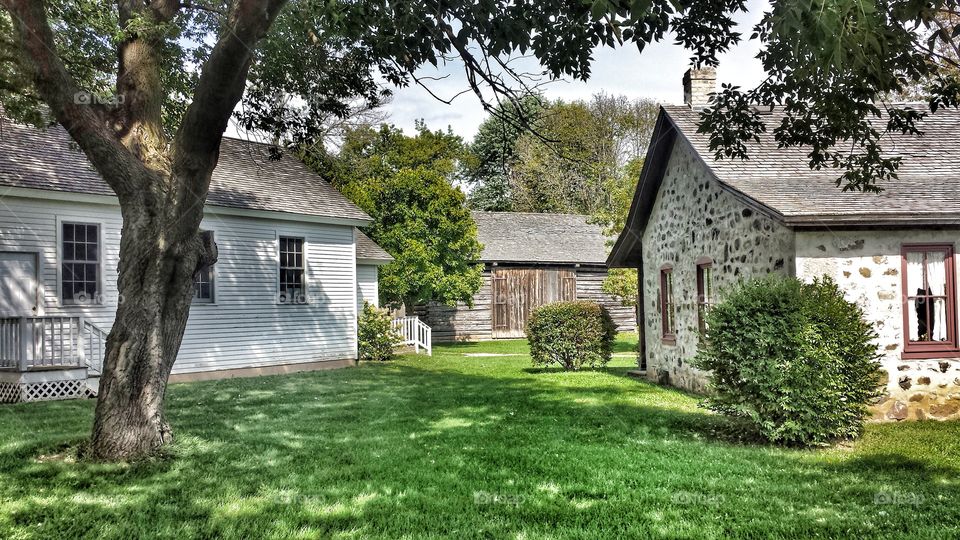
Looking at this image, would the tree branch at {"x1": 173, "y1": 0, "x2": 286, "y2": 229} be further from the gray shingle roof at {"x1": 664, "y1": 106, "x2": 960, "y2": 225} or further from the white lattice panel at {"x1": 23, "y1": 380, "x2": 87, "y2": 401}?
the white lattice panel at {"x1": 23, "y1": 380, "x2": 87, "y2": 401}

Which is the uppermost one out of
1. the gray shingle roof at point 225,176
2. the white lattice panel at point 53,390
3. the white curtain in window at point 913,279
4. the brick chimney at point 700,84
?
the brick chimney at point 700,84

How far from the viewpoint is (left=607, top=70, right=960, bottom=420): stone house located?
9.55 m

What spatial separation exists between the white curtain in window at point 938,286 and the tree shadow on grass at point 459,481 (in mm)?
3498

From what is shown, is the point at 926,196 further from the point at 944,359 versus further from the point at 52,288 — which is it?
the point at 52,288

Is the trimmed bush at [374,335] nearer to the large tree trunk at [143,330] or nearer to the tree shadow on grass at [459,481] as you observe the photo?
the tree shadow on grass at [459,481]

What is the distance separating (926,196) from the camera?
9.95m

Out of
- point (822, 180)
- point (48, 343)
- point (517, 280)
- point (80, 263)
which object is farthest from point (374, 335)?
point (822, 180)

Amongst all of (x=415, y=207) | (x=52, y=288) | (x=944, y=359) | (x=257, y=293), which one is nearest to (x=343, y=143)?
(x=415, y=207)

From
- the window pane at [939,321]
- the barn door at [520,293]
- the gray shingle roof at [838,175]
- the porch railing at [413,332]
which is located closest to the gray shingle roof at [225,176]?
the porch railing at [413,332]

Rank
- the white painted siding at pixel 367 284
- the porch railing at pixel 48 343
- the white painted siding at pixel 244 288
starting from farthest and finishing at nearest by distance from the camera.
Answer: the white painted siding at pixel 367 284 < the white painted siding at pixel 244 288 < the porch railing at pixel 48 343

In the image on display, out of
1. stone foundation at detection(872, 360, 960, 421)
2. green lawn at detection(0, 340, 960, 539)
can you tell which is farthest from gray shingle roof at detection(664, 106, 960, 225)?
green lawn at detection(0, 340, 960, 539)

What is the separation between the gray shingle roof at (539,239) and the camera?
30438 millimetres

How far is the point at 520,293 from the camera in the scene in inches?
1203

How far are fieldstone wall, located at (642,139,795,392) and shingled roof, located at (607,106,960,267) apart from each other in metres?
0.31
